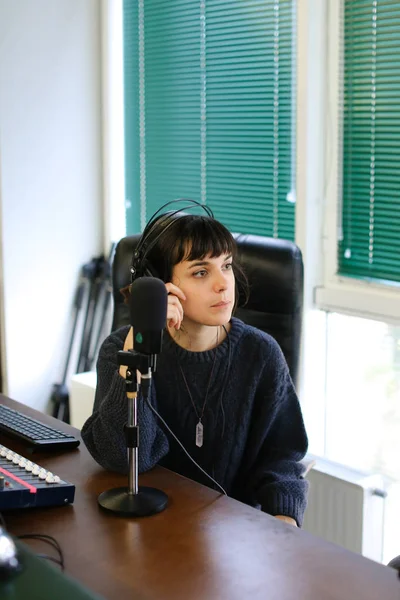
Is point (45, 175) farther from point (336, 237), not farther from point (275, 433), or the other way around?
point (275, 433)

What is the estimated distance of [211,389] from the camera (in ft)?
6.07

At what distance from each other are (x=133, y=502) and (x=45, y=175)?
2.08 m

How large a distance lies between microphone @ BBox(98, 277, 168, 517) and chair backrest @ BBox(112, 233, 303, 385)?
64cm

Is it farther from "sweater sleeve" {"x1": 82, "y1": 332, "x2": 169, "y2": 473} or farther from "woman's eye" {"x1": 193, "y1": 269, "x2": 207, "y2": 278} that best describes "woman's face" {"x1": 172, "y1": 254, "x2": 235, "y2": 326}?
"sweater sleeve" {"x1": 82, "y1": 332, "x2": 169, "y2": 473}

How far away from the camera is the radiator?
2418 mm

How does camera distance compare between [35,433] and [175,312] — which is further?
[35,433]

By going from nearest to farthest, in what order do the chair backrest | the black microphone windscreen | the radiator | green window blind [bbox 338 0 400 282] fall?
1. the black microphone windscreen
2. the chair backrest
3. the radiator
4. green window blind [bbox 338 0 400 282]

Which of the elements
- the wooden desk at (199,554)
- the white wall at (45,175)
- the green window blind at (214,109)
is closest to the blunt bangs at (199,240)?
the wooden desk at (199,554)

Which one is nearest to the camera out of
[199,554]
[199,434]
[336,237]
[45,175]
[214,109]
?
[199,554]

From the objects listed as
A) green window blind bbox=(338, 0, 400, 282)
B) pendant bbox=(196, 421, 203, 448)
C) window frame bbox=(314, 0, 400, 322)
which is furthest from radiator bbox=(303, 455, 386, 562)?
pendant bbox=(196, 421, 203, 448)

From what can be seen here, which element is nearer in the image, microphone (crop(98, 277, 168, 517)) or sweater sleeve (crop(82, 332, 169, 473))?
microphone (crop(98, 277, 168, 517))

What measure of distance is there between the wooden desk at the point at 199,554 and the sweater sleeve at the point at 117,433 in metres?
0.08

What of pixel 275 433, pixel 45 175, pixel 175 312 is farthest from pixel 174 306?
pixel 45 175

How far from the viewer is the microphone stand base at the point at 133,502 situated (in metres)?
1.51
